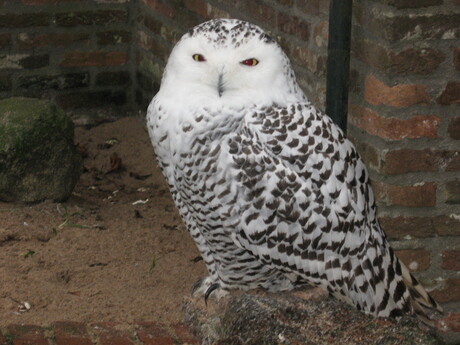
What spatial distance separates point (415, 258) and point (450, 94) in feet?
2.15

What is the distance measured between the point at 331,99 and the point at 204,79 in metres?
1.06

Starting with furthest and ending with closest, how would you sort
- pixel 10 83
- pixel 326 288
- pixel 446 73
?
pixel 10 83, pixel 446 73, pixel 326 288

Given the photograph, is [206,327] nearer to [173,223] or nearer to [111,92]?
[173,223]

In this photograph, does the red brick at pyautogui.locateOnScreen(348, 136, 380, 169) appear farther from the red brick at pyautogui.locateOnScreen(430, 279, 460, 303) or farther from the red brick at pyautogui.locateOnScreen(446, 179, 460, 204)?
the red brick at pyautogui.locateOnScreen(430, 279, 460, 303)

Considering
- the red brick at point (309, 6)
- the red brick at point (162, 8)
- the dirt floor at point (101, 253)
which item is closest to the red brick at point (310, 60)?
the red brick at point (309, 6)

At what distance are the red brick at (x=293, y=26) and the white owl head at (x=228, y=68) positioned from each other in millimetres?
1284

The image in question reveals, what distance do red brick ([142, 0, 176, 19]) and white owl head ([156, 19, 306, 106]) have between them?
3.00m

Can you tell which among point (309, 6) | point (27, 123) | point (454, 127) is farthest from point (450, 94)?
point (27, 123)

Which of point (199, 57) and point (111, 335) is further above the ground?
point (199, 57)

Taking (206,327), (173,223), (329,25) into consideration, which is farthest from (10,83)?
(206,327)

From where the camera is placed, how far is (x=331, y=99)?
3.93 metres

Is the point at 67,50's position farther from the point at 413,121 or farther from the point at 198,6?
the point at 413,121

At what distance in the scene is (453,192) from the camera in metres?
3.93

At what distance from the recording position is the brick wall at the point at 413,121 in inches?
147
